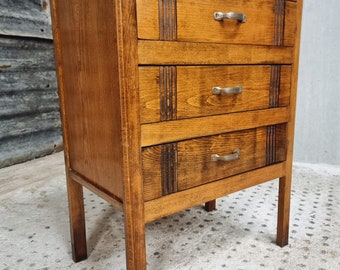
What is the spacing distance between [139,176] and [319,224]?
875mm

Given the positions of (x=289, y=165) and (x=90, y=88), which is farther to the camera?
(x=289, y=165)

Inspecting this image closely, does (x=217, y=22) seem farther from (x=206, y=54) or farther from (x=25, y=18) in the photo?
(x=25, y=18)

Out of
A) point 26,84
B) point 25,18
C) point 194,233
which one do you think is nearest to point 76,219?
point 194,233

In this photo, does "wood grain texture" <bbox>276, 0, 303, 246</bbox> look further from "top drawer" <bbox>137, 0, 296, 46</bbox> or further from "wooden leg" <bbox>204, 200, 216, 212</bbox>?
"wooden leg" <bbox>204, 200, 216, 212</bbox>

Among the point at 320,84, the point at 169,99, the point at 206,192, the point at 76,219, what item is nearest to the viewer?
the point at 169,99

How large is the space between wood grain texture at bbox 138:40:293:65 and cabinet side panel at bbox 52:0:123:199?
3.0 inches

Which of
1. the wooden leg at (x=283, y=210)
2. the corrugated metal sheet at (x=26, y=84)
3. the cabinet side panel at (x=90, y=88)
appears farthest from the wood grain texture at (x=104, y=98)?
the corrugated metal sheet at (x=26, y=84)

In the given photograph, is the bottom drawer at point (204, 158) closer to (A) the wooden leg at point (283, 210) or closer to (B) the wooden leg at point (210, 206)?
(A) the wooden leg at point (283, 210)

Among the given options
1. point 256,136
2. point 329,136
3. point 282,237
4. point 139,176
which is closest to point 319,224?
point 282,237

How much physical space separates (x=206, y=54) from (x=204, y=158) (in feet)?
0.85

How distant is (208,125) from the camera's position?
81 centimetres

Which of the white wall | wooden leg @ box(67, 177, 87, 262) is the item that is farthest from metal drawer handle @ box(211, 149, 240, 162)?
the white wall

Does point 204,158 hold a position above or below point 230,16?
below

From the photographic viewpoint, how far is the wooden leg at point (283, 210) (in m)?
1.08
